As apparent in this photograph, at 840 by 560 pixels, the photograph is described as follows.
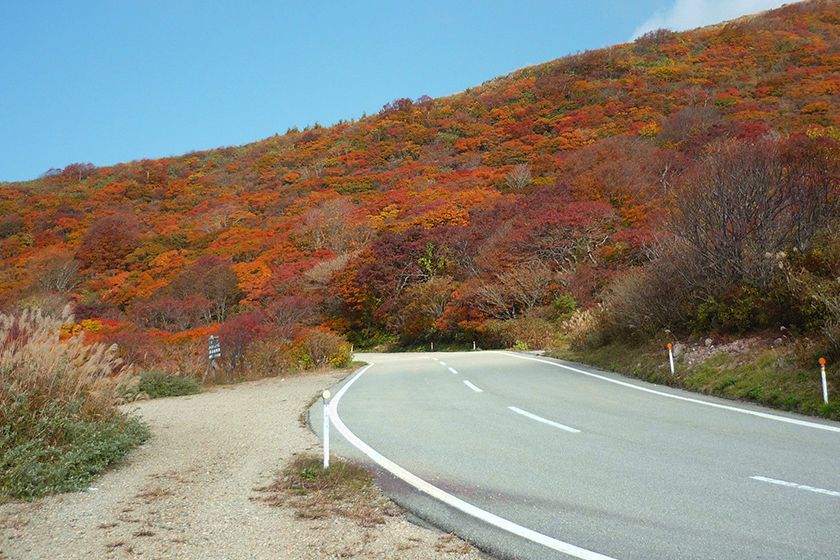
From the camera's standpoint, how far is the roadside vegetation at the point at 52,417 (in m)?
5.81

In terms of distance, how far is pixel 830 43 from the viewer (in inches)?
2751

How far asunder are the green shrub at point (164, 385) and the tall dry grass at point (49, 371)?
293 inches

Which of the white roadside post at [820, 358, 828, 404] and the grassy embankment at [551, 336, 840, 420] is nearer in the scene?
the white roadside post at [820, 358, 828, 404]

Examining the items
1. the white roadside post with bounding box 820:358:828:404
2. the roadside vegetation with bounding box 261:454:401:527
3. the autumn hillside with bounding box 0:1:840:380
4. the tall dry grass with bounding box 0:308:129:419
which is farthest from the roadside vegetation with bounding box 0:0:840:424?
the tall dry grass with bounding box 0:308:129:419

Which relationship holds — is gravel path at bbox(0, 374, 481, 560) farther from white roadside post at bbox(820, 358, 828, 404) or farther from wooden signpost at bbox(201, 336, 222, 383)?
wooden signpost at bbox(201, 336, 222, 383)

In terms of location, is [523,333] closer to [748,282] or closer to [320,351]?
[320,351]

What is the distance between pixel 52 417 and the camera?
263 inches

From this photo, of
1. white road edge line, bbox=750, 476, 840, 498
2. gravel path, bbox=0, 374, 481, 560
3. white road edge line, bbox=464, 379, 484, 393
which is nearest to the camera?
gravel path, bbox=0, 374, 481, 560

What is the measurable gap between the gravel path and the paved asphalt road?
600 millimetres

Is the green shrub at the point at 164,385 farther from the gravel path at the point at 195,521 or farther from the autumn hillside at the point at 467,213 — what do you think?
the gravel path at the point at 195,521

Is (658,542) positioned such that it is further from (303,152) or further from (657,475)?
(303,152)

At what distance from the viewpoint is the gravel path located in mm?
4059

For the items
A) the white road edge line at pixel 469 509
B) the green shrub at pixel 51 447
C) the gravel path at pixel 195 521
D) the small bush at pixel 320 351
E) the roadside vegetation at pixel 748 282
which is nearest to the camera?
the white road edge line at pixel 469 509

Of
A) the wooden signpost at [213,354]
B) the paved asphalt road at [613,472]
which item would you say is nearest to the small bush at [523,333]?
the wooden signpost at [213,354]
